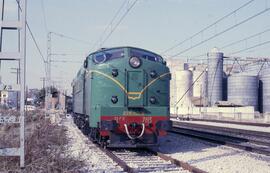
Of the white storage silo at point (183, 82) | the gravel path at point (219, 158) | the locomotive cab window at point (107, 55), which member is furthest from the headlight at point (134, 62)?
the white storage silo at point (183, 82)

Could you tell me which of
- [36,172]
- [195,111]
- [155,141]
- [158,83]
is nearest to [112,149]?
[155,141]

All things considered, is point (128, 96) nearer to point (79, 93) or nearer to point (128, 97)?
point (128, 97)

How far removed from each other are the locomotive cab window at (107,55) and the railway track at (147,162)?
2984mm

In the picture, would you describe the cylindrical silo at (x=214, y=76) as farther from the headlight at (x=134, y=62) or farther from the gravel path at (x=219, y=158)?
the headlight at (x=134, y=62)

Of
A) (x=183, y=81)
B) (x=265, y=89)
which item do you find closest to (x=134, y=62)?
(x=265, y=89)

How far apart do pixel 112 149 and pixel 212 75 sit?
65.8m

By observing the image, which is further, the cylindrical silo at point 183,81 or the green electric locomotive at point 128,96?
the cylindrical silo at point 183,81

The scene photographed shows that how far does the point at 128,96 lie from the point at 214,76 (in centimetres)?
6616

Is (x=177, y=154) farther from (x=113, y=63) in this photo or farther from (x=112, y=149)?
(x=113, y=63)

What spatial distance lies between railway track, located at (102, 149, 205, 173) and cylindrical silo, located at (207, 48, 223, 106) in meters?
65.0

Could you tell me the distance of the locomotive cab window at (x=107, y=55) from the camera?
13.6 m

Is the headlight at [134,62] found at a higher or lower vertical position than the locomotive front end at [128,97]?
higher

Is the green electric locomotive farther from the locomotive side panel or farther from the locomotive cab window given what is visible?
the locomotive side panel

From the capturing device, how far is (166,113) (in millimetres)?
13164
